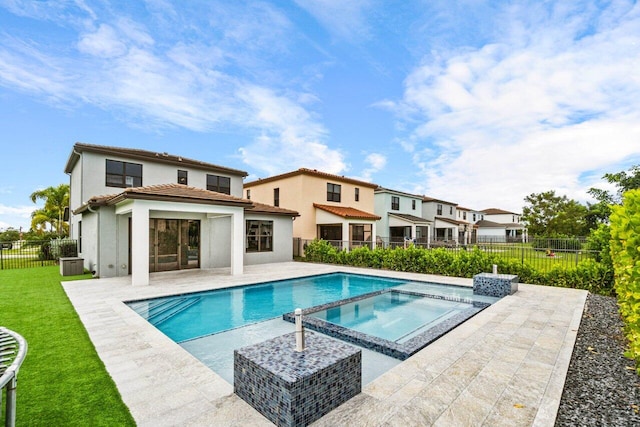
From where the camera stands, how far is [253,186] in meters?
26.2

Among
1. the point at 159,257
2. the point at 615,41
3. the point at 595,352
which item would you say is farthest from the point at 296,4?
the point at 595,352

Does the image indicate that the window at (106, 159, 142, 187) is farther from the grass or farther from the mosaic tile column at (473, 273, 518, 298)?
the mosaic tile column at (473, 273, 518, 298)

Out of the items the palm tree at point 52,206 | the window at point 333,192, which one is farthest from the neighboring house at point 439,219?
the palm tree at point 52,206

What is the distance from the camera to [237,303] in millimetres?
9070

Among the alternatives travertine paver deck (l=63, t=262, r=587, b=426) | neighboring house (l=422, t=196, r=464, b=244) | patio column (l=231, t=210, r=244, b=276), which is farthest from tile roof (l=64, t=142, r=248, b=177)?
neighboring house (l=422, t=196, r=464, b=244)

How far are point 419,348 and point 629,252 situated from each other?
325cm

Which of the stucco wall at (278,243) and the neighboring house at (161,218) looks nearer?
the neighboring house at (161,218)

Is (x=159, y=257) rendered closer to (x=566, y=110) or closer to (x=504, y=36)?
(x=504, y=36)

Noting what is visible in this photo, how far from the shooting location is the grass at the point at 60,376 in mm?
2996

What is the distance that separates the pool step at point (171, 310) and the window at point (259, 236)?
26.5ft

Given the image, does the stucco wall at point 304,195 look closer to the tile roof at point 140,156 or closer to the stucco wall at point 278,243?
the stucco wall at point 278,243

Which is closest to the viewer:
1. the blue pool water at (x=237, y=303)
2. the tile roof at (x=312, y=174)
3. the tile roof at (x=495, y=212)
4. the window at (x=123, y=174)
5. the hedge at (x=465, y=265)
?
the blue pool water at (x=237, y=303)

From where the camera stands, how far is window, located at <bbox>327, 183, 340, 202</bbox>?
79.1 feet

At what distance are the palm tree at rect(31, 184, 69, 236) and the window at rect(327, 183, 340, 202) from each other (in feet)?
91.9
